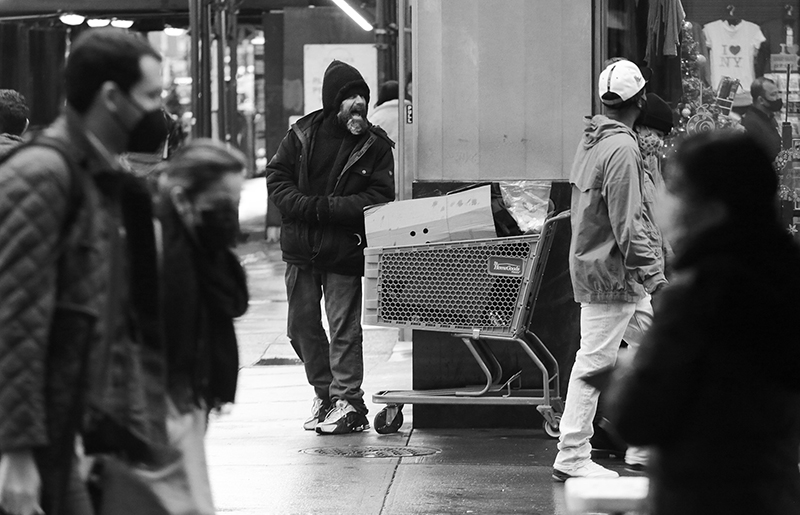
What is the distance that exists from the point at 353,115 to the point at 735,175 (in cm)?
548

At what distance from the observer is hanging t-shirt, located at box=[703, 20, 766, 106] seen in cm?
959

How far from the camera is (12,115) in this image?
8.06 metres

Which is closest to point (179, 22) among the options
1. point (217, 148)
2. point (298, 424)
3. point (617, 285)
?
point (298, 424)

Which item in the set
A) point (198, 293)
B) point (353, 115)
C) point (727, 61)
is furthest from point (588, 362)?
point (727, 61)

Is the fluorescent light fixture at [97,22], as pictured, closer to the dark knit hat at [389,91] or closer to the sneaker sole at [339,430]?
the dark knit hat at [389,91]

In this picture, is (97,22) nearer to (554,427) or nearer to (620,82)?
(554,427)

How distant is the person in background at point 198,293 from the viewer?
380 centimetres

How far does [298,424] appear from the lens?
8867mm

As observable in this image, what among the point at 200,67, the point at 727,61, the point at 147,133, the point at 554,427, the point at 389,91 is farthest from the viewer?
the point at 200,67

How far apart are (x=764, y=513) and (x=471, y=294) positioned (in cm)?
462

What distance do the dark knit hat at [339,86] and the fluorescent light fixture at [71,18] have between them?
14.5 meters

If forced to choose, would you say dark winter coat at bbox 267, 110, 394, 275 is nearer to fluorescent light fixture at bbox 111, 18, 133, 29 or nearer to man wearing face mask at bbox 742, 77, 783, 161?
man wearing face mask at bbox 742, 77, 783, 161

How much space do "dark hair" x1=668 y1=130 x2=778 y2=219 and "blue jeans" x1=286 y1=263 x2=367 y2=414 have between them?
537cm

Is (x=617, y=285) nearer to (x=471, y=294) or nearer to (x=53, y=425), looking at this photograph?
(x=471, y=294)
